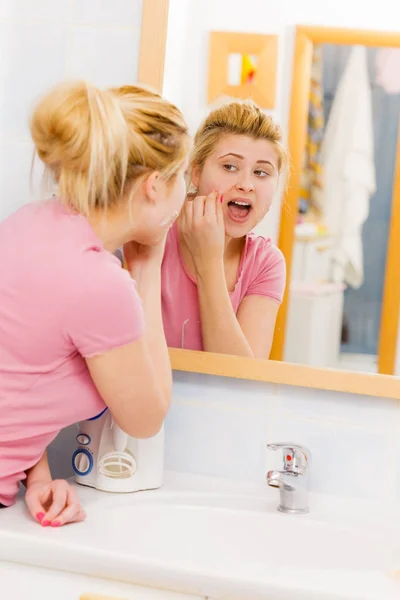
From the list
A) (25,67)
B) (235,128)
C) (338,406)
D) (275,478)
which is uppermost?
(25,67)

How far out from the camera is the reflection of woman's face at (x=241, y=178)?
1.20m

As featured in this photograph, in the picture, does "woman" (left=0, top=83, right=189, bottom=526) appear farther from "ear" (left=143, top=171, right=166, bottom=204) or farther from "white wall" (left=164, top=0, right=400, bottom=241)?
"white wall" (left=164, top=0, right=400, bottom=241)

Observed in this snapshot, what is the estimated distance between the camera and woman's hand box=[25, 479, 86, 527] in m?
1.02

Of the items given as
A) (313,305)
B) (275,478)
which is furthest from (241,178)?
(275,478)

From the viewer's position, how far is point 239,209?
1225 mm

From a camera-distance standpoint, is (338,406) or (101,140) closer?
(101,140)

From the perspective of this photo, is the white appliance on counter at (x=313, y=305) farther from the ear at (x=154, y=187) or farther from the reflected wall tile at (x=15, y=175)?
the reflected wall tile at (x=15, y=175)

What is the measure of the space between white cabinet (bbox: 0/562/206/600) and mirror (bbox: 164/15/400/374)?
44cm

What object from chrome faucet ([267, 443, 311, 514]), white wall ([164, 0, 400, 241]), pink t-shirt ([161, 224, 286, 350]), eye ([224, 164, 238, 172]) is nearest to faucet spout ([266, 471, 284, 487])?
chrome faucet ([267, 443, 311, 514])

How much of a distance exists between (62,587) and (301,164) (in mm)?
658

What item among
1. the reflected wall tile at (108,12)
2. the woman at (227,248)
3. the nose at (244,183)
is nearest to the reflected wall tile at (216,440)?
the woman at (227,248)

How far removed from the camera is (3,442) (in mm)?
1031

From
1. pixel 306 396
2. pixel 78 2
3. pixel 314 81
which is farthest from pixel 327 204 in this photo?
pixel 78 2

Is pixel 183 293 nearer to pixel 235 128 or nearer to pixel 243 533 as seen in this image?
pixel 235 128
